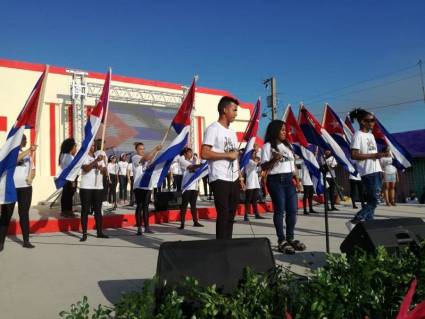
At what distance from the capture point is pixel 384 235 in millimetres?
3863

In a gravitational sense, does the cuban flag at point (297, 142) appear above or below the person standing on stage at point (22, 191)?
above

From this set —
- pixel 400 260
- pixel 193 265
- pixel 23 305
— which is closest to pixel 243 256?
pixel 193 265

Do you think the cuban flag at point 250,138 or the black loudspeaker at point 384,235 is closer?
the black loudspeaker at point 384,235

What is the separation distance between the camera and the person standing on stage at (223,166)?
4816 millimetres

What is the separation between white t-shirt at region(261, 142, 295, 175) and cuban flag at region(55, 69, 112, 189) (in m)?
3.18

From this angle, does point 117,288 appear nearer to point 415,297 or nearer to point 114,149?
point 415,297

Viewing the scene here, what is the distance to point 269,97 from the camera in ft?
105

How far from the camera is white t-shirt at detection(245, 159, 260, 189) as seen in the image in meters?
10.3

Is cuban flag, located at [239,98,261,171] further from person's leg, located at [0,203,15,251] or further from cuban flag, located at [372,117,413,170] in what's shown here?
person's leg, located at [0,203,15,251]

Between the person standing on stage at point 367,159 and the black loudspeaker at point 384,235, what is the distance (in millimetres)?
2221

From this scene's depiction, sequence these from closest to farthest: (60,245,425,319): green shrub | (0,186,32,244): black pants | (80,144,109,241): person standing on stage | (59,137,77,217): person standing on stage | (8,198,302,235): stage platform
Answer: (60,245,425,319): green shrub → (0,186,32,244): black pants → (80,144,109,241): person standing on stage → (8,198,302,235): stage platform → (59,137,77,217): person standing on stage

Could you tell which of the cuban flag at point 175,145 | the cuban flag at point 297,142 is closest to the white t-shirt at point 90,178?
the cuban flag at point 175,145

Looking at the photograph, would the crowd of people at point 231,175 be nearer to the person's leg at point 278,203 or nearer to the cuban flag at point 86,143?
the person's leg at point 278,203

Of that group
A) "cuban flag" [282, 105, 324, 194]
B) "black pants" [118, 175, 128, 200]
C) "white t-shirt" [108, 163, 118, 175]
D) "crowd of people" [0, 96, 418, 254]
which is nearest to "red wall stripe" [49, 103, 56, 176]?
"black pants" [118, 175, 128, 200]
